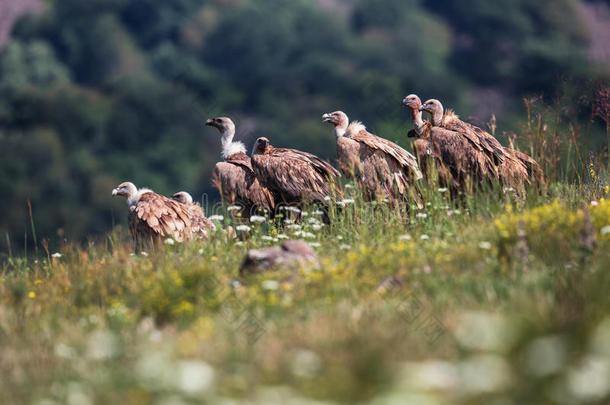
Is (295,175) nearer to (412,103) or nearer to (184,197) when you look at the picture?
(412,103)

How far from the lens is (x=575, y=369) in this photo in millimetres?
4199

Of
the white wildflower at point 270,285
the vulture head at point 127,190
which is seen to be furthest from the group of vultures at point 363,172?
the white wildflower at point 270,285

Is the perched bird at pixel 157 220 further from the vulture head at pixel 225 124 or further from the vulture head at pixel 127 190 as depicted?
the vulture head at pixel 225 124

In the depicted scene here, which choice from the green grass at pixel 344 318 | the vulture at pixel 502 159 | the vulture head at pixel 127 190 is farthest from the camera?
the vulture head at pixel 127 190

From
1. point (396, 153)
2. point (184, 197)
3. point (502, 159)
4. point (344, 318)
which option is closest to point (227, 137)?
point (184, 197)

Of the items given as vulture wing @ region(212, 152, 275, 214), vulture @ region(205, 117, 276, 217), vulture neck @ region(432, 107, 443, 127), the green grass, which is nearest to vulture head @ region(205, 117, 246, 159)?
vulture @ region(205, 117, 276, 217)

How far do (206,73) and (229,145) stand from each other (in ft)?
193

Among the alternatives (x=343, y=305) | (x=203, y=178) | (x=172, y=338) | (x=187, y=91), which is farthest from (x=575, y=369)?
(x=187, y=91)

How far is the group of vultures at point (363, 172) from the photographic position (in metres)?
9.95

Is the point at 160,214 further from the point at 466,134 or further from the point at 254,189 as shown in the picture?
the point at 466,134

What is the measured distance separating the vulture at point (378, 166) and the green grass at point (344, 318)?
127 centimetres

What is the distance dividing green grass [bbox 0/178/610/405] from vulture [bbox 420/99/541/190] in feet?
2.51

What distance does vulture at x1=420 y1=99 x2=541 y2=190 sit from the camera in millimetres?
9836

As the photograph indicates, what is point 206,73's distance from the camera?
230ft
